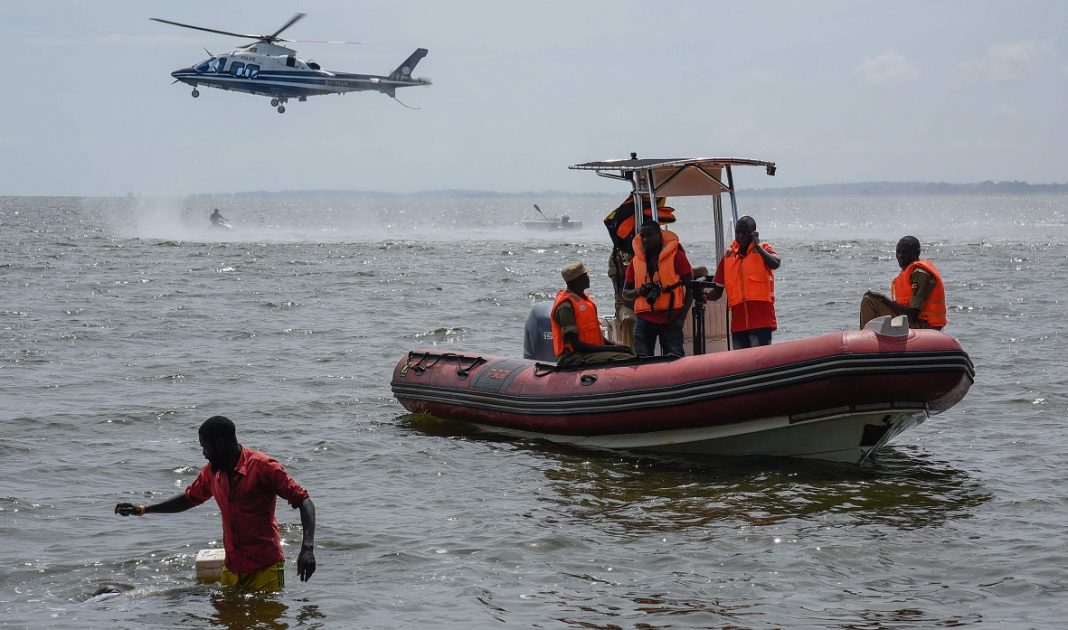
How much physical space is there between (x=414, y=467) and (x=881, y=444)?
3.69m

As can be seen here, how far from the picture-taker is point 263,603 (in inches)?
245

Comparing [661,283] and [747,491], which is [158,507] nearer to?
[747,491]

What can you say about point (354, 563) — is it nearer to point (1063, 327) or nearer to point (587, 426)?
point (587, 426)

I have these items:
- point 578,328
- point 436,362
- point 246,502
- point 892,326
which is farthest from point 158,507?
point 436,362

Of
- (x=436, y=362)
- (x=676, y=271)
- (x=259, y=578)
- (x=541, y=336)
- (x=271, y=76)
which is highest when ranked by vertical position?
(x=271, y=76)

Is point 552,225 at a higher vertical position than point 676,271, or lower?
higher

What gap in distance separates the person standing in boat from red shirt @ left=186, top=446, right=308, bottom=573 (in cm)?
415

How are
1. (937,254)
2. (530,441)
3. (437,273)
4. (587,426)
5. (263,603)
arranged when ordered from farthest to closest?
(937,254), (437,273), (530,441), (587,426), (263,603)

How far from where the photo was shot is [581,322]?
9617 mm

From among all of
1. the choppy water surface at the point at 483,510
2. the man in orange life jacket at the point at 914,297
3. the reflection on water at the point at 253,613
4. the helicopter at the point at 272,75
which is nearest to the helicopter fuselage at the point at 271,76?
the helicopter at the point at 272,75

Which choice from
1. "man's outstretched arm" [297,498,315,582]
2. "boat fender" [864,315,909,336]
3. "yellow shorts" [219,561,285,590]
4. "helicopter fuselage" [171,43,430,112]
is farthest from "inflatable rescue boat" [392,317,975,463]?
"helicopter fuselage" [171,43,430,112]

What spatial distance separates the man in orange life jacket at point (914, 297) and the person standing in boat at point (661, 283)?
1.37 m

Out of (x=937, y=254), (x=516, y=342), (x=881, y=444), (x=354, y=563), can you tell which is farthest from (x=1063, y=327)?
(x=937, y=254)

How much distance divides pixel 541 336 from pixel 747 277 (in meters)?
2.48
